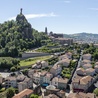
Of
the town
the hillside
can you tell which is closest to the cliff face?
the hillside

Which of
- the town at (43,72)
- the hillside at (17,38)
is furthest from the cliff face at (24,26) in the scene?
the town at (43,72)

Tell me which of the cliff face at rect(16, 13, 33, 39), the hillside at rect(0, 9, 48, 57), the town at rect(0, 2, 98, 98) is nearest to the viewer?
the town at rect(0, 2, 98, 98)

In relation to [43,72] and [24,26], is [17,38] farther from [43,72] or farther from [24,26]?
[43,72]

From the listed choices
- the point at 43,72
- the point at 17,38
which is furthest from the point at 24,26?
the point at 43,72

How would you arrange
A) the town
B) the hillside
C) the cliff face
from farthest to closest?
the cliff face
the hillside
the town

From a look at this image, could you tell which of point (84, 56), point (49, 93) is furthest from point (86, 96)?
point (84, 56)

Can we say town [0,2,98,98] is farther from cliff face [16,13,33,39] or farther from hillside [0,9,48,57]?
cliff face [16,13,33,39]

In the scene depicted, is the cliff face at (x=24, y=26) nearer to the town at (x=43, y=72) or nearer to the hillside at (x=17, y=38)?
the hillside at (x=17, y=38)
